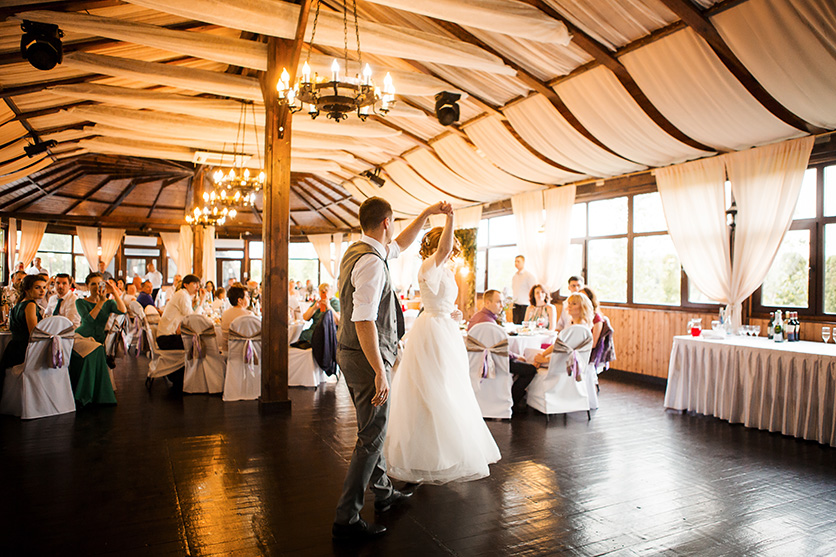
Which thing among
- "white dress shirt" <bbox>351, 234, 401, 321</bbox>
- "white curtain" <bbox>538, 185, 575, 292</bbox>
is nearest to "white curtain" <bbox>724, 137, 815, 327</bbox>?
"white curtain" <bbox>538, 185, 575, 292</bbox>

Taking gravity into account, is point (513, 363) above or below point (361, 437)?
below

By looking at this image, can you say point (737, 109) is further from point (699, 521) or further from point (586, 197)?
point (699, 521)

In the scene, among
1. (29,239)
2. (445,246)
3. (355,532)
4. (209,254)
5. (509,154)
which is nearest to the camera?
(355,532)

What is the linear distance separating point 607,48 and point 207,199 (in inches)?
275

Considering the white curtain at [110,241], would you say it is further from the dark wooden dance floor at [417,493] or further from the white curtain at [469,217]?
the dark wooden dance floor at [417,493]

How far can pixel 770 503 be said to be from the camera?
345cm

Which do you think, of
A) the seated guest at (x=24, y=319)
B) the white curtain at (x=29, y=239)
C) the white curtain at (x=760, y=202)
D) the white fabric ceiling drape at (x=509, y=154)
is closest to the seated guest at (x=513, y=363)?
the white curtain at (x=760, y=202)

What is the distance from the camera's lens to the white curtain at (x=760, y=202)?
6.16 meters

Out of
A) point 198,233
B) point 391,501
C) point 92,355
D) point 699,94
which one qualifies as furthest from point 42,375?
point 198,233

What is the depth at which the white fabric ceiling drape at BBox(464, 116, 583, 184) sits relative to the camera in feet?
28.2

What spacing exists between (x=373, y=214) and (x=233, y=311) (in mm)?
4176

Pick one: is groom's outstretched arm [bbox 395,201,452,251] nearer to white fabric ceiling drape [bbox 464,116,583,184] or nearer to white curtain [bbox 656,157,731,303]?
white curtain [bbox 656,157,731,303]

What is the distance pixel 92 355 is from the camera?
5.88 meters

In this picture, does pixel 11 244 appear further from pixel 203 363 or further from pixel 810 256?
pixel 810 256
